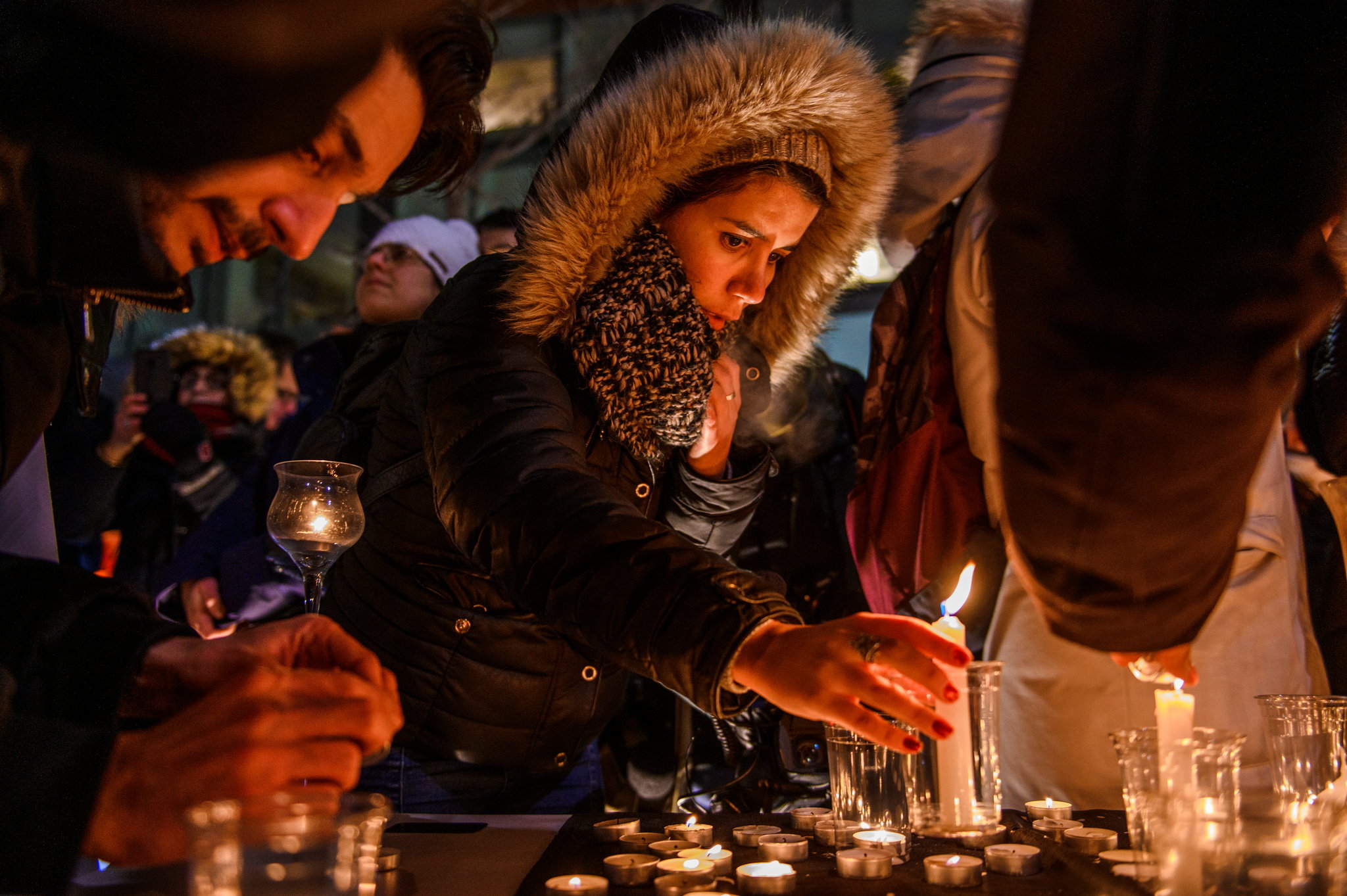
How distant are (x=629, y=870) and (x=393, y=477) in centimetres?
109

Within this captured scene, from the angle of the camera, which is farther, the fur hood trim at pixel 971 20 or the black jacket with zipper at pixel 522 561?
the fur hood trim at pixel 971 20

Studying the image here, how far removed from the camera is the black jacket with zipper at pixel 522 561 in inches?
57.1

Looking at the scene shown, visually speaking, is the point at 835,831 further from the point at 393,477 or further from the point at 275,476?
the point at 275,476

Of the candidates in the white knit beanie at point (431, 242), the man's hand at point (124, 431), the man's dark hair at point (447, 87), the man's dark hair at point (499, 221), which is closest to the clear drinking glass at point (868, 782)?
the man's dark hair at point (447, 87)

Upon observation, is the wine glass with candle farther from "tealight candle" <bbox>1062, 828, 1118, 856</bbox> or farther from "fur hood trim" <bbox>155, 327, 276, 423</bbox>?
"fur hood trim" <bbox>155, 327, 276, 423</bbox>

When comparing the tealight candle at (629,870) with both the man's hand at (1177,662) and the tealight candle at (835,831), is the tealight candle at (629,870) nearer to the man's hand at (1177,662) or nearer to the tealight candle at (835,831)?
the tealight candle at (835,831)

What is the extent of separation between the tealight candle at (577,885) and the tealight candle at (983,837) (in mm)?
602

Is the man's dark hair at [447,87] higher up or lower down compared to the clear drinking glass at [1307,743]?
higher up

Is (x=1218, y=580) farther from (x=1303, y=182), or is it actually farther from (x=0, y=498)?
(x=0, y=498)

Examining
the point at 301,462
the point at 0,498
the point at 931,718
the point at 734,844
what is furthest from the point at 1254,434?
the point at 0,498

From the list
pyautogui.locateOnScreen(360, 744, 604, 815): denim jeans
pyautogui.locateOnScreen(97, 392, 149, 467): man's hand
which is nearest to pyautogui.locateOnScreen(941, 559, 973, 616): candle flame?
pyautogui.locateOnScreen(360, 744, 604, 815): denim jeans

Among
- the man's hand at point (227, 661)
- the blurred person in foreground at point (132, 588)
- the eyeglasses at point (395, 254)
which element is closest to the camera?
the blurred person in foreground at point (132, 588)

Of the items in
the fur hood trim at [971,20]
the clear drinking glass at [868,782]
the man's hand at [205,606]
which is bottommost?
the clear drinking glass at [868,782]

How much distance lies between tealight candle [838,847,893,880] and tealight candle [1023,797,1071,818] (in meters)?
0.47
